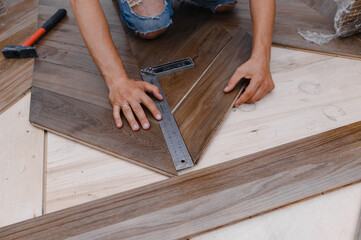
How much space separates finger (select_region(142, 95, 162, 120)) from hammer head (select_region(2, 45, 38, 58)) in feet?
2.73

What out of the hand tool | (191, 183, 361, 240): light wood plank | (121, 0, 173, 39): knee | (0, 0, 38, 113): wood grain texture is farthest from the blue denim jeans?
(191, 183, 361, 240): light wood plank

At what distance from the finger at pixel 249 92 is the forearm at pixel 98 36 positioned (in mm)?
503

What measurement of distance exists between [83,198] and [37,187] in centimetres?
18

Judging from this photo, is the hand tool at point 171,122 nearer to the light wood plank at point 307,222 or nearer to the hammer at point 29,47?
the light wood plank at point 307,222

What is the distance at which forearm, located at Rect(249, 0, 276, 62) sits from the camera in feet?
3.74

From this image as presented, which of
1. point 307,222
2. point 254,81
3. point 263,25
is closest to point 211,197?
point 307,222

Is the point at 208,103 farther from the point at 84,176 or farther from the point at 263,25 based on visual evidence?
the point at 84,176

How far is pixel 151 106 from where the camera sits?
1.06 metres

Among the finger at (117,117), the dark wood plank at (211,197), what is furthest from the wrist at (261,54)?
the finger at (117,117)

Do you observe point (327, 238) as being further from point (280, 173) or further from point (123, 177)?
point (123, 177)

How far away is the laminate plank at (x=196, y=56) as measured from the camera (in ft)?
3.94

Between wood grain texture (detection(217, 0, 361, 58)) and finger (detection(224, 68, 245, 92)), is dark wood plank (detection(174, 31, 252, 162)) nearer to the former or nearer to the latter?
finger (detection(224, 68, 245, 92))

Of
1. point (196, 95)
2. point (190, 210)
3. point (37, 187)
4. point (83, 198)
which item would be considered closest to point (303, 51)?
point (196, 95)

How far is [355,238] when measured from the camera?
0.75m
